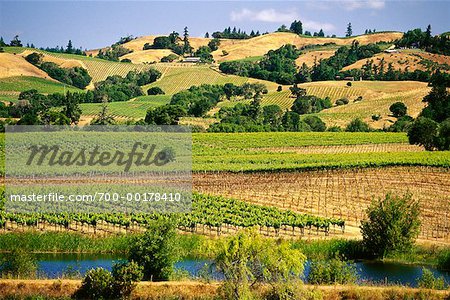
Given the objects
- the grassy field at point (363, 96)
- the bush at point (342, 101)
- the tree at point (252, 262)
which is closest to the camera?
the tree at point (252, 262)

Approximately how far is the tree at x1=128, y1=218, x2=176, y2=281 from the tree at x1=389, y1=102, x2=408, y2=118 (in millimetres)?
102905

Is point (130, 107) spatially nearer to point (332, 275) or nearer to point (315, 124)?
point (315, 124)

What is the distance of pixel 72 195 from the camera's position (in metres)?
48.1

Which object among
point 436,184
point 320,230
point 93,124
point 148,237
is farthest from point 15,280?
point 93,124

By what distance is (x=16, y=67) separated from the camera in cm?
16412

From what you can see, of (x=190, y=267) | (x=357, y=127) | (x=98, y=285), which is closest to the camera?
(x=98, y=285)

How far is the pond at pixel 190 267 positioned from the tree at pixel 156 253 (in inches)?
75.2

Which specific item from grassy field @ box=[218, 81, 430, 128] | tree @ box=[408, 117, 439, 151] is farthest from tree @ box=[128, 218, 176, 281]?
grassy field @ box=[218, 81, 430, 128]

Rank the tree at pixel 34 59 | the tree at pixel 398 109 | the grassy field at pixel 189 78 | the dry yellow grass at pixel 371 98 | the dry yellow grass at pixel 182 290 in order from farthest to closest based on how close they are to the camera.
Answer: the tree at pixel 34 59, the grassy field at pixel 189 78, the tree at pixel 398 109, the dry yellow grass at pixel 371 98, the dry yellow grass at pixel 182 290

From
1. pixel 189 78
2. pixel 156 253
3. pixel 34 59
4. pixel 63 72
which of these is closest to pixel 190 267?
pixel 156 253

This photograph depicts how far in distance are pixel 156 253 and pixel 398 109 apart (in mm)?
104253

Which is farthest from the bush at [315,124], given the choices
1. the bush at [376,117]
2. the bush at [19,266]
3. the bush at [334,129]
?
the bush at [19,266]

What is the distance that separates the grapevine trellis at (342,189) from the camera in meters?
47.8

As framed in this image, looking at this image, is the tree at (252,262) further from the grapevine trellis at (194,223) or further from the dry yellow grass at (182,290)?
the grapevine trellis at (194,223)
